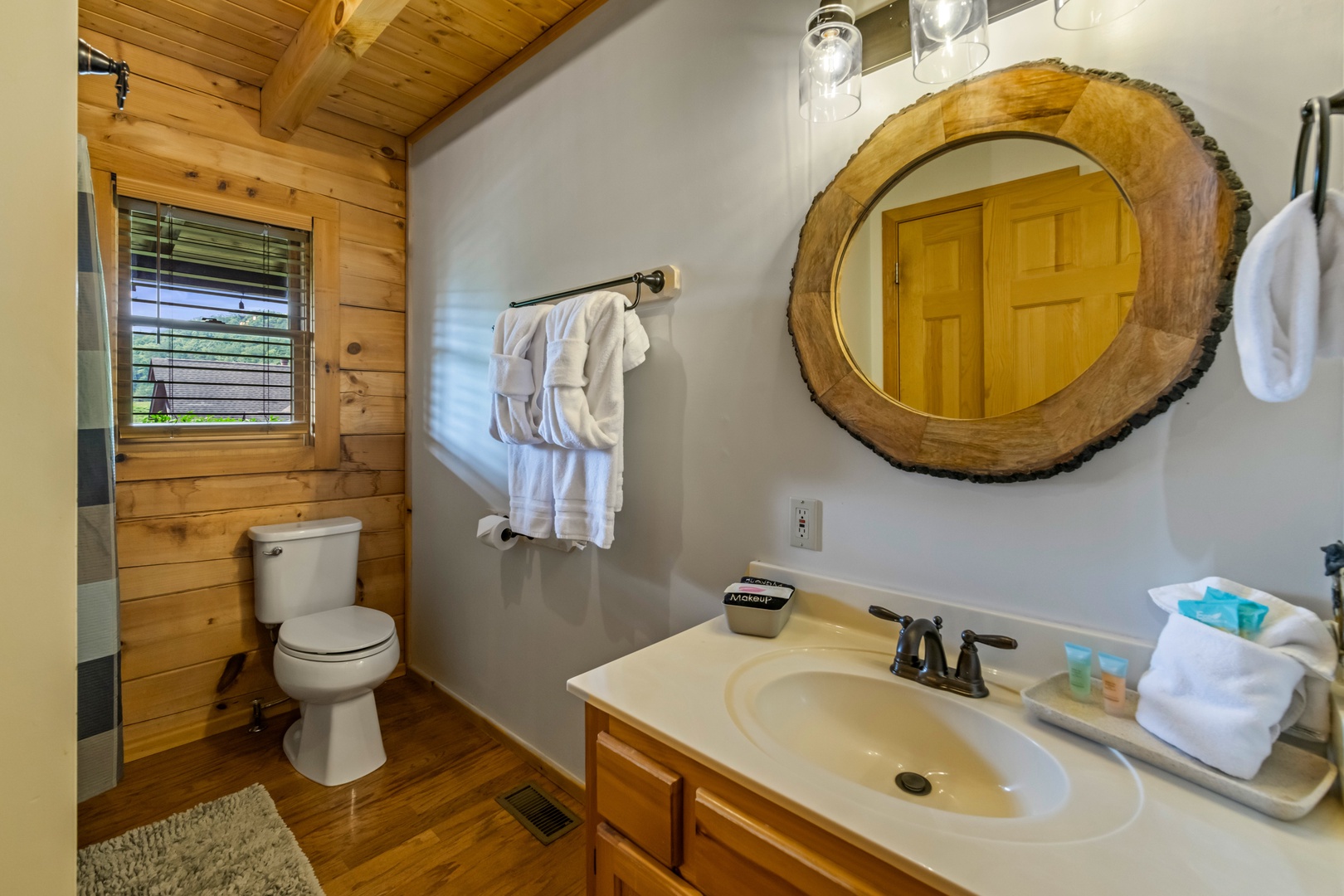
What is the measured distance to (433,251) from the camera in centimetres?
250

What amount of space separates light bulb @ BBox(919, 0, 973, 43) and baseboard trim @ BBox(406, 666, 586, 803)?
74.7 inches

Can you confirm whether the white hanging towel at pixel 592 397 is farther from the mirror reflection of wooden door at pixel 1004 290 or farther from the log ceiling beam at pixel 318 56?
the log ceiling beam at pixel 318 56

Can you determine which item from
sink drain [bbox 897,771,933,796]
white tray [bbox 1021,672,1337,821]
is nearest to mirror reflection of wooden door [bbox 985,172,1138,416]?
white tray [bbox 1021,672,1337,821]

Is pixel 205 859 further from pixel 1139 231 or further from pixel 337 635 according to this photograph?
pixel 1139 231

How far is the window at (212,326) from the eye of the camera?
6.70 ft

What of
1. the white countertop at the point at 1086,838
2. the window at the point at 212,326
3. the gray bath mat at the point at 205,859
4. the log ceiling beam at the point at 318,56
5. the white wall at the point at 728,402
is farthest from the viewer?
the window at the point at 212,326

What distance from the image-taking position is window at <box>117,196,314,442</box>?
2041mm

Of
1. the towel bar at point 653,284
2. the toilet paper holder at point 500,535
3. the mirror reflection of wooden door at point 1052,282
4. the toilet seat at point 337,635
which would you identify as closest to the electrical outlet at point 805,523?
the mirror reflection of wooden door at point 1052,282

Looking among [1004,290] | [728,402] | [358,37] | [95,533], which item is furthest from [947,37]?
[95,533]

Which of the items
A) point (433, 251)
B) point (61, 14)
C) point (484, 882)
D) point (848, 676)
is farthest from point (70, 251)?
point (433, 251)

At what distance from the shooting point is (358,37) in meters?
1.67

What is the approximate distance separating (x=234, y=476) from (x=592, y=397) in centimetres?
159

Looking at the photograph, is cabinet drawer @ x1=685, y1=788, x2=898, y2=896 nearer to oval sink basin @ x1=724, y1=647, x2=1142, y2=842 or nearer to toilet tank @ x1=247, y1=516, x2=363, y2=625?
oval sink basin @ x1=724, y1=647, x2=1142, y2=842

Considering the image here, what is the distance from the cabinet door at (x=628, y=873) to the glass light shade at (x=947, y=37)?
51.4 inches
